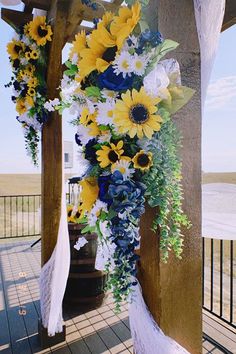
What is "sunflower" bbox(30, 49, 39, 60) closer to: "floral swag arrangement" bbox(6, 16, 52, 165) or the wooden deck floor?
"floral swag arrangement" bbox(6, 16, 52, 165)

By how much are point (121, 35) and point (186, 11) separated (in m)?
0.27

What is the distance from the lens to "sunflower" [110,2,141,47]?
3.20ft

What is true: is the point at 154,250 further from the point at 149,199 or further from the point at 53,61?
the point at 53,61

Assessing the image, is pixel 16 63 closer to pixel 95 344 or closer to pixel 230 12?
pixel 230 12

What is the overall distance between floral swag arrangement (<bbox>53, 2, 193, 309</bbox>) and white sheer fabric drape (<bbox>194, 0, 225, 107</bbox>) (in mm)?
173

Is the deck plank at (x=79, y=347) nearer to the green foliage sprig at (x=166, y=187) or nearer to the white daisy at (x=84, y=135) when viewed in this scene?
the green foliage sprig at (x=166, y=187)

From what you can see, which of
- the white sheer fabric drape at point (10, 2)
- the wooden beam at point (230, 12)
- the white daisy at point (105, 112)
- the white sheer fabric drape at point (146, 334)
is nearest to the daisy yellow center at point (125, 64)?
the white daisy at point (105, 112)

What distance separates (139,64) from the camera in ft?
3.23

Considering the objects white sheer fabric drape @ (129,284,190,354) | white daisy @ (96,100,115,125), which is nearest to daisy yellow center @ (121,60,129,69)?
white daisy @ (96,100,115,125)

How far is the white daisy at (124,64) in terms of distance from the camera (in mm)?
988

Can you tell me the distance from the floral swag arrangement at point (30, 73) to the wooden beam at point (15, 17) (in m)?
0.17

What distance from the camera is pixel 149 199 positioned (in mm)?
993

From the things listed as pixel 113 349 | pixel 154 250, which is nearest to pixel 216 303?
pixel 113 349

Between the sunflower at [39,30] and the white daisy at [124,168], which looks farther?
the sunflower at [39,30]
